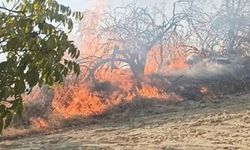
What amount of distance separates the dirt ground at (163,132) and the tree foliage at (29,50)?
228 inches

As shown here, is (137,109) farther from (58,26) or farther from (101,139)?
(58,26)

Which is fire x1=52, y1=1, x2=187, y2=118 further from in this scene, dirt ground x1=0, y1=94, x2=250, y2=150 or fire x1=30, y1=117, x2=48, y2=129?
dirt ground x1=0, y1=94, x2=250, y2=150

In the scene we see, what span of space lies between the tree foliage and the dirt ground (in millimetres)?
5800

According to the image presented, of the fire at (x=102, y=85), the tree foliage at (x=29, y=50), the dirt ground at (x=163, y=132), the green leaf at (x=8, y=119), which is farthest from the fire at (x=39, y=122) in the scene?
the green leaf at (x=8, y=119)

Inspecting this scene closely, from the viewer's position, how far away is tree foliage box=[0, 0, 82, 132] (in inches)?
94.3

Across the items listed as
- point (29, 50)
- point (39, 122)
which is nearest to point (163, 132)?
point (39, 122)

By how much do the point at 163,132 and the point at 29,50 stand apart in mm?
7555

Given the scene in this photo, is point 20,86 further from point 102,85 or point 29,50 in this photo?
point 102,85

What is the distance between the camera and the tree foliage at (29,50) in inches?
94.3

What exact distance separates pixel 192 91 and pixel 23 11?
A: 12.9 m

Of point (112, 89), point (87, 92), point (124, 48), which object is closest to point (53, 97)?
point (87, 92)

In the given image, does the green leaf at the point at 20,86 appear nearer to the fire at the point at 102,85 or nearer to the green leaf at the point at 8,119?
the green leaf at the point at 8,119

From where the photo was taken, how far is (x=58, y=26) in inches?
113

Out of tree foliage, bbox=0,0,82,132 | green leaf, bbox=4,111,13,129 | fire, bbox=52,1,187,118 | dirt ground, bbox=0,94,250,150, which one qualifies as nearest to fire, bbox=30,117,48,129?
fire, bbox=52,1,187,118
